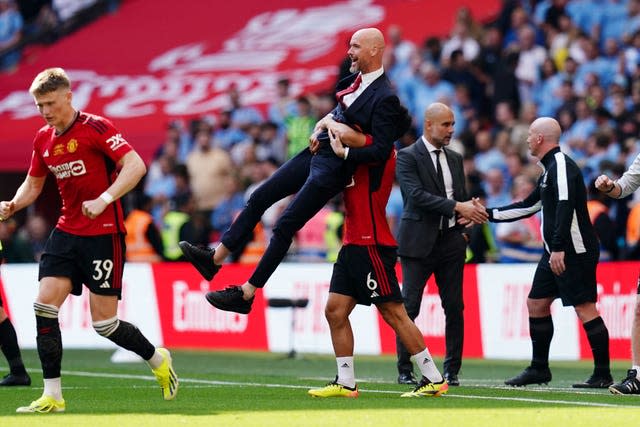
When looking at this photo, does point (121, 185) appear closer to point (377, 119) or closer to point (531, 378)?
point (377, 119)

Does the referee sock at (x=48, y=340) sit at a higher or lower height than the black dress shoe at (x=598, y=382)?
higher

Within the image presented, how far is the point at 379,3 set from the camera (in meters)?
29.2

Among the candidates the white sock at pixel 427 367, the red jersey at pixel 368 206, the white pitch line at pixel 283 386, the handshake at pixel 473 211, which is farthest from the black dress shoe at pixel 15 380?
the handshake at pixel 473 211

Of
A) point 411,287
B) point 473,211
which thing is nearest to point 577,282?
point 473,211

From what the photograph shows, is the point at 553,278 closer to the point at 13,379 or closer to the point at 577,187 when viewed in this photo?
the point at 577,187

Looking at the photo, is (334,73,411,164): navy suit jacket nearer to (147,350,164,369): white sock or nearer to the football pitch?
the football pitch

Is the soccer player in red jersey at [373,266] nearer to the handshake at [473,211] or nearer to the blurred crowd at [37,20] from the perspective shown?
the handshake at [473,211]

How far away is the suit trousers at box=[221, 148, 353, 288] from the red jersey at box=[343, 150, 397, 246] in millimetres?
107

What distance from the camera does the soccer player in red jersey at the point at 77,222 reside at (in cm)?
1071

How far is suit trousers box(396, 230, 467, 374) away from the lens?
13453 millimetres

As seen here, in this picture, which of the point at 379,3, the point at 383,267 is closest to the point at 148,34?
the point at 379,3

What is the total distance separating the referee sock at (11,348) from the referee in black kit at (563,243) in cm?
426

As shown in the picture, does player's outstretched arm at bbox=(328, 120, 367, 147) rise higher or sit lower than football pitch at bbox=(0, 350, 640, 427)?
higher

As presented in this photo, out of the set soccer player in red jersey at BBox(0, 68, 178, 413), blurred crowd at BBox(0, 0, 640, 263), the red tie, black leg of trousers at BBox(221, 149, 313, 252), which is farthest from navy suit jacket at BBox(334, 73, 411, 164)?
blurred crowd at BBox(0, 0, 640, 263)
